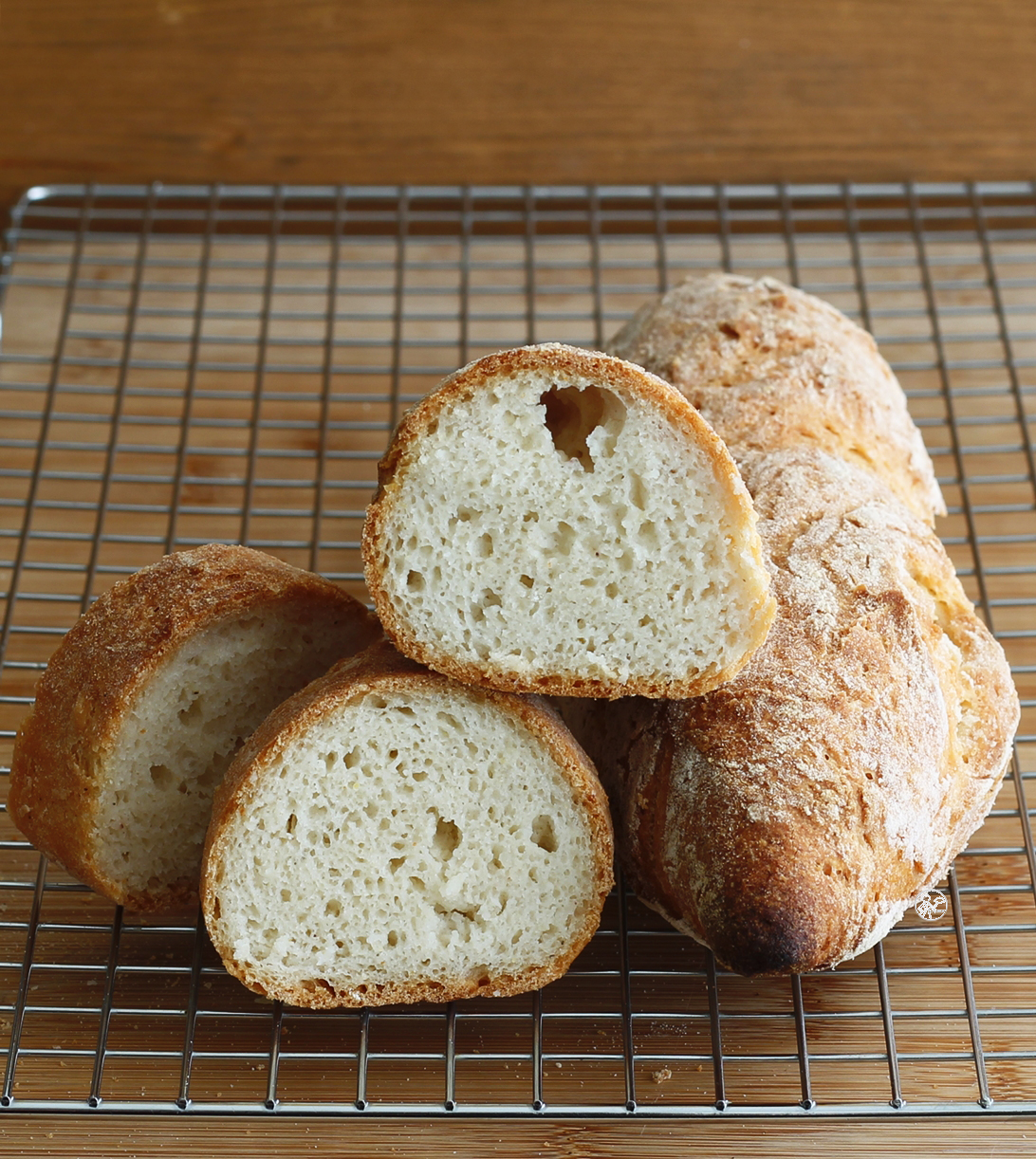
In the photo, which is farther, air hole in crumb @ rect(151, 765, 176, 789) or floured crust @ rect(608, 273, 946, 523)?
floured crust @ rect(608, 273, 946, 523)

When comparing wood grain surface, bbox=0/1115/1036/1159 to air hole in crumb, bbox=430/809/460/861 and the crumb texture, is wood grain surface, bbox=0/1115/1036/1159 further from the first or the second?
air hole in crumb, bbox=430/809/460/861

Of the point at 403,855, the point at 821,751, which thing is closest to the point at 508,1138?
the point at 403,855

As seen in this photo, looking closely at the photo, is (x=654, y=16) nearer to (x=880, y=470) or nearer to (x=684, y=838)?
(x=880, y=470)

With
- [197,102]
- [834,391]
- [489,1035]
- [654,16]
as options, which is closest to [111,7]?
[197,102]

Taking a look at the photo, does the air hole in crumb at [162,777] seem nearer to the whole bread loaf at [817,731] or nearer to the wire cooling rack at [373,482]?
the wire cooling rack at [373,482]

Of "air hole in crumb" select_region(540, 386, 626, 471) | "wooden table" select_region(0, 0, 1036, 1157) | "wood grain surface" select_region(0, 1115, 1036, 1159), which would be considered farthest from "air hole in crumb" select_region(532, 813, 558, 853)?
"wooden table" select_region(0, 0, 1036, 1157)
